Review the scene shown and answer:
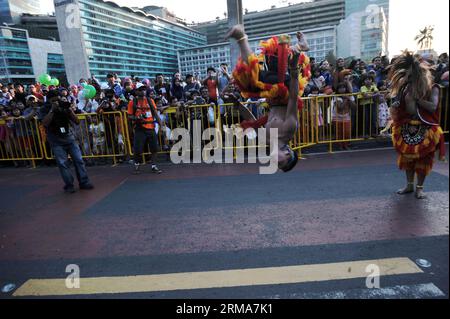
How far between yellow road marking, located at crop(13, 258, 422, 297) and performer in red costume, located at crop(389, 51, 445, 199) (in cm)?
213

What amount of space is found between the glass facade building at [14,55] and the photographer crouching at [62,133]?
84.3 meters

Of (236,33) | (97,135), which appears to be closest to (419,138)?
(236,33)

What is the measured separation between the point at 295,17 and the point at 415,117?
139 metres

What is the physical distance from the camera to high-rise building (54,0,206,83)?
118ft

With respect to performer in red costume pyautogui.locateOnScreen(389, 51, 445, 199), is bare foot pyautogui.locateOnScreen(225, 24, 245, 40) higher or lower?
higher

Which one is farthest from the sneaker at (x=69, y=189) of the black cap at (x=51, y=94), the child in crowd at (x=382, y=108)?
the child in crowd at (x=382, y=108)

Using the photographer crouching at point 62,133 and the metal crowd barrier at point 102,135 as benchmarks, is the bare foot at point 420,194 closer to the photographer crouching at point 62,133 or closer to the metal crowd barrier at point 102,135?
the photographer crouching at point 62,133

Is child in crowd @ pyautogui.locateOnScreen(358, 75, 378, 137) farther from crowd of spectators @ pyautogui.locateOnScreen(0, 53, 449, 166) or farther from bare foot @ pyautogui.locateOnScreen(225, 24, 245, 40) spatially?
bare foot @ pyautogui.locateOnScreen(225, 24, 245, 40)

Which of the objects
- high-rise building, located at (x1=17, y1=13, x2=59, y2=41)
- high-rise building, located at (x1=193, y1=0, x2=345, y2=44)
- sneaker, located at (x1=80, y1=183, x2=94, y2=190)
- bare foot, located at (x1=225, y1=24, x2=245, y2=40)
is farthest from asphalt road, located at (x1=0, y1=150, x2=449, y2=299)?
high-rise building, located at (x1=193, y1=0, x2=345, y2=44)

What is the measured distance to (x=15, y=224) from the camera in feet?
16.4

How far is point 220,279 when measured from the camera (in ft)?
9.84

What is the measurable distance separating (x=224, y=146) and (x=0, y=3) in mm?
100827
